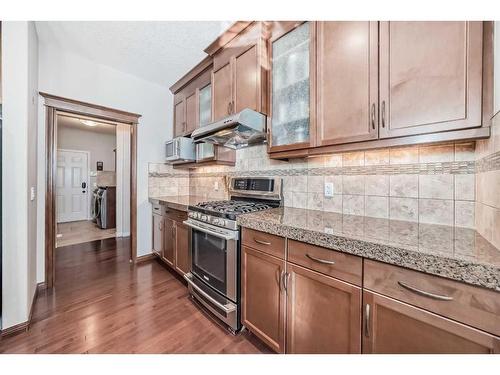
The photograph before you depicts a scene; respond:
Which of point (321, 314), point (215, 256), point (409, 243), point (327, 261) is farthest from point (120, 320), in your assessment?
point (409, 243)

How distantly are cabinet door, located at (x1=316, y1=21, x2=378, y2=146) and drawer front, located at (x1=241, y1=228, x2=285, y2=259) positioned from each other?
0.71m

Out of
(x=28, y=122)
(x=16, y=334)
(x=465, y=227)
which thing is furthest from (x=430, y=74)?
(x=16, y=334)

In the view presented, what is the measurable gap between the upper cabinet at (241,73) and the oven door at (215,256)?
1124 millimetres

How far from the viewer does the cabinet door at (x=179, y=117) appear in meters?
3.06

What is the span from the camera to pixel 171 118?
3359mm

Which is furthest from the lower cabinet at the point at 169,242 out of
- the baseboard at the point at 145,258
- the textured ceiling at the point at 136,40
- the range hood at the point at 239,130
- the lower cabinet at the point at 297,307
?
the textured ceiling at the point at 136,40

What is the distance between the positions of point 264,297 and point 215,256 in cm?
54

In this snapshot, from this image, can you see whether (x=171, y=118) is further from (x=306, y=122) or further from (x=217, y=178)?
(x=306, y=122)

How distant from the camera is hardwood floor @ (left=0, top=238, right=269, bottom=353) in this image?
1447 millimetres

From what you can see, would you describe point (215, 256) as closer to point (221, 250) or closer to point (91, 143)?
point (221, 250)

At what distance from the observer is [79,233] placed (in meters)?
4.43

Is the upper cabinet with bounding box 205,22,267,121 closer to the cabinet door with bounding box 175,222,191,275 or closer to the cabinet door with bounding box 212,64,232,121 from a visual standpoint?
the cabinet door with bounding box 212,64,232,121

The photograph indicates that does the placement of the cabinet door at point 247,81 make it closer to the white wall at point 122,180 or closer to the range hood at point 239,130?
the range hood at point 239,130
